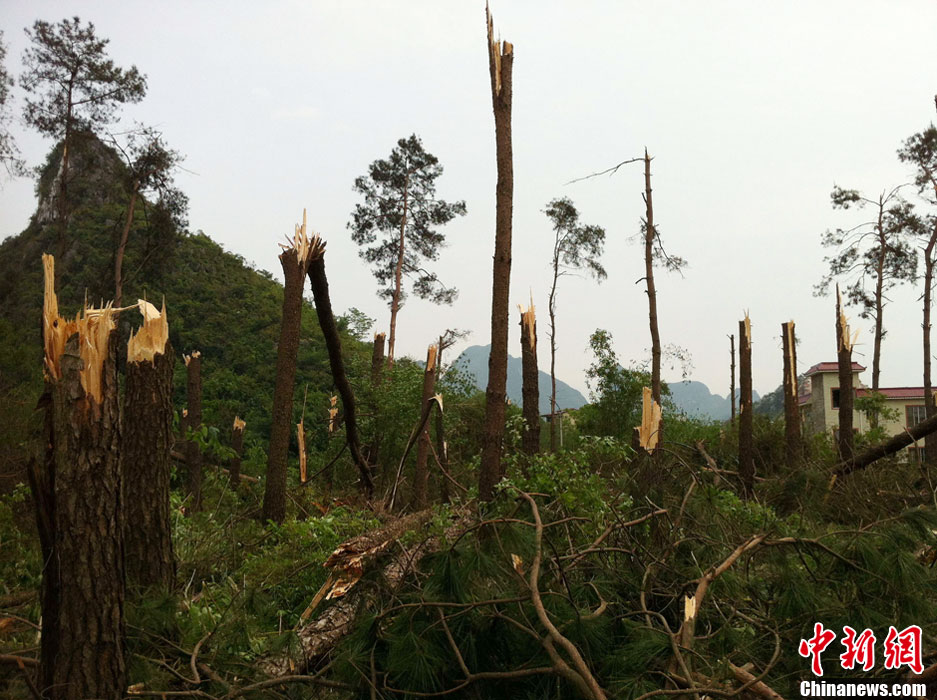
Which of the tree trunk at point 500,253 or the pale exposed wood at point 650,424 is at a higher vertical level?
the tree trunk at point 500,253

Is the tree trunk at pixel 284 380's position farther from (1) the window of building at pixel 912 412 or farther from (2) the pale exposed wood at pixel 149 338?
(1) the window of building at pixel 912 412

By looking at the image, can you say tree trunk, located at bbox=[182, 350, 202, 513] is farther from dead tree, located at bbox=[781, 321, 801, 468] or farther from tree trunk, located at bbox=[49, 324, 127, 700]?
dead tree, located at bbox=[781, 321, 801, 468]

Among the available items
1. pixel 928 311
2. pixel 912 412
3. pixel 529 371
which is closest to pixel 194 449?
pixel 529 371

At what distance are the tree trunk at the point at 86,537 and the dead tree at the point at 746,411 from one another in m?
11.3

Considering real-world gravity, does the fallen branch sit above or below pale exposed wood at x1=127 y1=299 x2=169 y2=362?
below

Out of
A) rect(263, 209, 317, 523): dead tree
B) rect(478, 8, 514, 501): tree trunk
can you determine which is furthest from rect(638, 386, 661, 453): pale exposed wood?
rect(263, 209, 317, 523): dead tree

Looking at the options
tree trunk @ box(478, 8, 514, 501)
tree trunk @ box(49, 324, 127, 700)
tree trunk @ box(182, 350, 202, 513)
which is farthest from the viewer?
tree trunk @ box(182, 350, 202, 513)

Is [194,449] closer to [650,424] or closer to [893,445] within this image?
[650,424]

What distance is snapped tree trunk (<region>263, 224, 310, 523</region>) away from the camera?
7324mm

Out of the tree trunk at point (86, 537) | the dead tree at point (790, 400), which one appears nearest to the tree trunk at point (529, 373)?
the dead tree at point (790, 400)

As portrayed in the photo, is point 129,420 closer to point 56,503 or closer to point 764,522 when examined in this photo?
point 56,503

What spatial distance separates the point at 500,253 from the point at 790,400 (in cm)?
1086

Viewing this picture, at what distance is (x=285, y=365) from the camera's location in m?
7.79

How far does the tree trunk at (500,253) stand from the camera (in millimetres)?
6953
